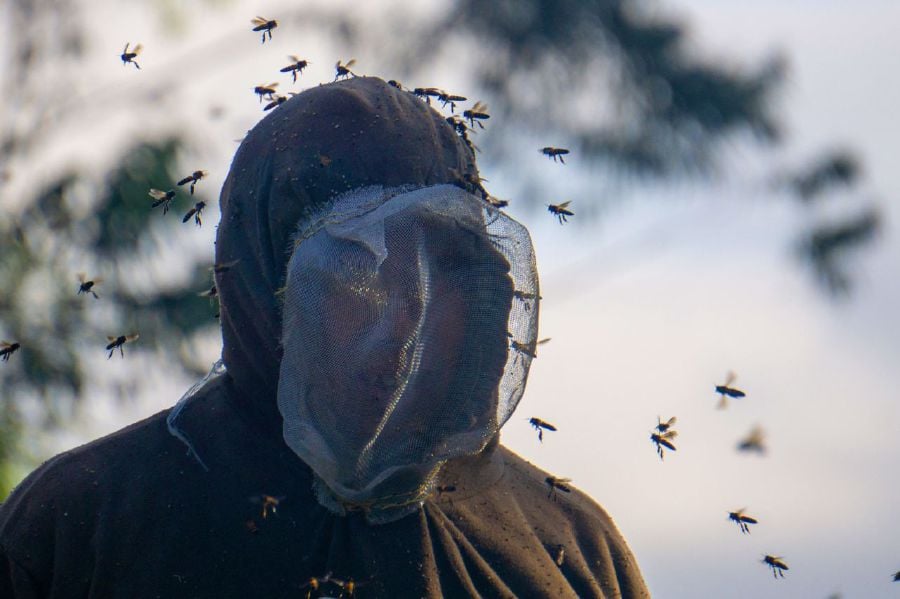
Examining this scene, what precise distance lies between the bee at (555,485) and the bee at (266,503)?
35.1 inches

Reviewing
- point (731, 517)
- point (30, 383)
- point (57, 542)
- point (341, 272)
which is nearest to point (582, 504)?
point (731, 517)

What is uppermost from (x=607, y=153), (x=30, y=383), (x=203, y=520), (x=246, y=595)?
(x=607, y=153)

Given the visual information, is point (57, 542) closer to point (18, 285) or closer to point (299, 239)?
point (299, 239)

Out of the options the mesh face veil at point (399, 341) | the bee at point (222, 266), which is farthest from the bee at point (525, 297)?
the bee at point (222, 266)

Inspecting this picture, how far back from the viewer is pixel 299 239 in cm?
289

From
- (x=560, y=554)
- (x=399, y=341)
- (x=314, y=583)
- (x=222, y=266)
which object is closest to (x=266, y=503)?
(x=314, y=583)

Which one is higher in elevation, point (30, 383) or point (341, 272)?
point (30, 383)

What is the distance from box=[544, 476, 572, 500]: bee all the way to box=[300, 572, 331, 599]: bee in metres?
0.89

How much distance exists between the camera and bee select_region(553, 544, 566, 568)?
328 centimetres

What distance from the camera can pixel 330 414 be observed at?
270 cm

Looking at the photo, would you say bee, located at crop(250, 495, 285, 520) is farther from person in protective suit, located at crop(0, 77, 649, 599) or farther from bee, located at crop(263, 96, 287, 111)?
bee, located at crop(263, 96, 287, 111)

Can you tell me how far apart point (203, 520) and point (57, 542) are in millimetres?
313

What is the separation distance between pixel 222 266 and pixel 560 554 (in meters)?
1.10

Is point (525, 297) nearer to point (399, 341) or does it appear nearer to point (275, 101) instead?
point (399, 341)
